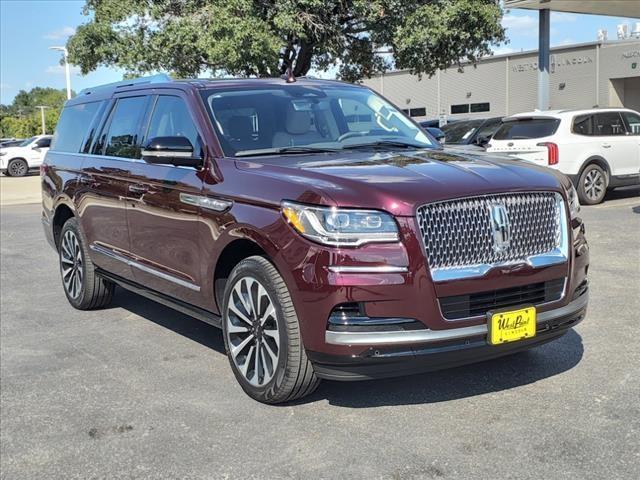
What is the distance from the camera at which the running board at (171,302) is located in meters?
4.75

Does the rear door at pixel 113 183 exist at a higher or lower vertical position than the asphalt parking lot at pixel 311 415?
higher

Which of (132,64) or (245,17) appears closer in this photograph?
(245,17)

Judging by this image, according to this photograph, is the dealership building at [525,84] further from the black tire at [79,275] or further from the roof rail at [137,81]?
the black tire at [79,275]

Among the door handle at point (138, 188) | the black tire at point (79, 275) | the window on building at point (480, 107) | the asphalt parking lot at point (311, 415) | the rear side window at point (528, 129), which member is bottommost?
the asphalt parking lot at point (311, 415)

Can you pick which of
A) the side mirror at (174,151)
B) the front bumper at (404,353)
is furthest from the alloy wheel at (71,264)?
the front bumper at (404,353)

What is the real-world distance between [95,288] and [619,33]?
40205 millimetres

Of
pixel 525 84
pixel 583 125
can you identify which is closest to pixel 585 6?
pixel 583 125

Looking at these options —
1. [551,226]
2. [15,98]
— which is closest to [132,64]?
[551,226]

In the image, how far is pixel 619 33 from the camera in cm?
4012

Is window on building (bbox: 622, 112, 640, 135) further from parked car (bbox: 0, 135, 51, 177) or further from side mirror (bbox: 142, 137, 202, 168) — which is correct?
parked car (bbox: 0, 135, 51, 177)

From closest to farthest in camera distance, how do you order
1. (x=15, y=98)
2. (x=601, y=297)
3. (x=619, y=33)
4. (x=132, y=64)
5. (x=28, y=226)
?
(x=601, y=297) → (x=28, y=226) → (x=132, y=64) → (x=619, y=33) → (x=15, y=98)

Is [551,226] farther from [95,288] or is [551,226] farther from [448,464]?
[95,288]

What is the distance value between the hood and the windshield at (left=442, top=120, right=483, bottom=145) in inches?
440

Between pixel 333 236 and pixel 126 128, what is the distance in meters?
2.95
